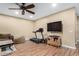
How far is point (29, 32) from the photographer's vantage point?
1.66 metres

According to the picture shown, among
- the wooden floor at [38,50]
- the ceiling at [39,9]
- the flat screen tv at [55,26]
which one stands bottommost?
the wooden floor at [38,50]

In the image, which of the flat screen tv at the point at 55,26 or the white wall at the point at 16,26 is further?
the flat screen tv at the point at 55,26

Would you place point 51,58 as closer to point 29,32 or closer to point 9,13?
point 29,32

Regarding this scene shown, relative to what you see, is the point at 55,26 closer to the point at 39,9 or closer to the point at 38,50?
the point at 39,9

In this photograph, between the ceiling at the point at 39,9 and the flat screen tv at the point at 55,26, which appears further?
the flat screen tv at the point at 55,26

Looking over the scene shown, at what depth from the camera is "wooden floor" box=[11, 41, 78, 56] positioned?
1.51 m

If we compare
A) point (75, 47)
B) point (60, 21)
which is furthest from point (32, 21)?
point (75, 47)

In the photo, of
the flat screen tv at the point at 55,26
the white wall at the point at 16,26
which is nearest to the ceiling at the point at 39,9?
the white wall at the point at 16,26

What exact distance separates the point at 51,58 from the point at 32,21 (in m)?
0.80

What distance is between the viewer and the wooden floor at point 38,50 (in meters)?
1.51

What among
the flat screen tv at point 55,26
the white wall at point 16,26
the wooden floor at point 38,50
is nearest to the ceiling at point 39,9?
the white wall at point 16,26

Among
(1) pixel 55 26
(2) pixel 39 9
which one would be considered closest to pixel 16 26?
(2) pixel 39 9

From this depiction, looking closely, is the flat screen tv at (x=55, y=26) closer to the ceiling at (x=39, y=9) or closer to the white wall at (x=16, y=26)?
the ceiling at (x=39, y=9)

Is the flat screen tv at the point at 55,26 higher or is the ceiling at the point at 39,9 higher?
the ceiling at the point at 39,9
